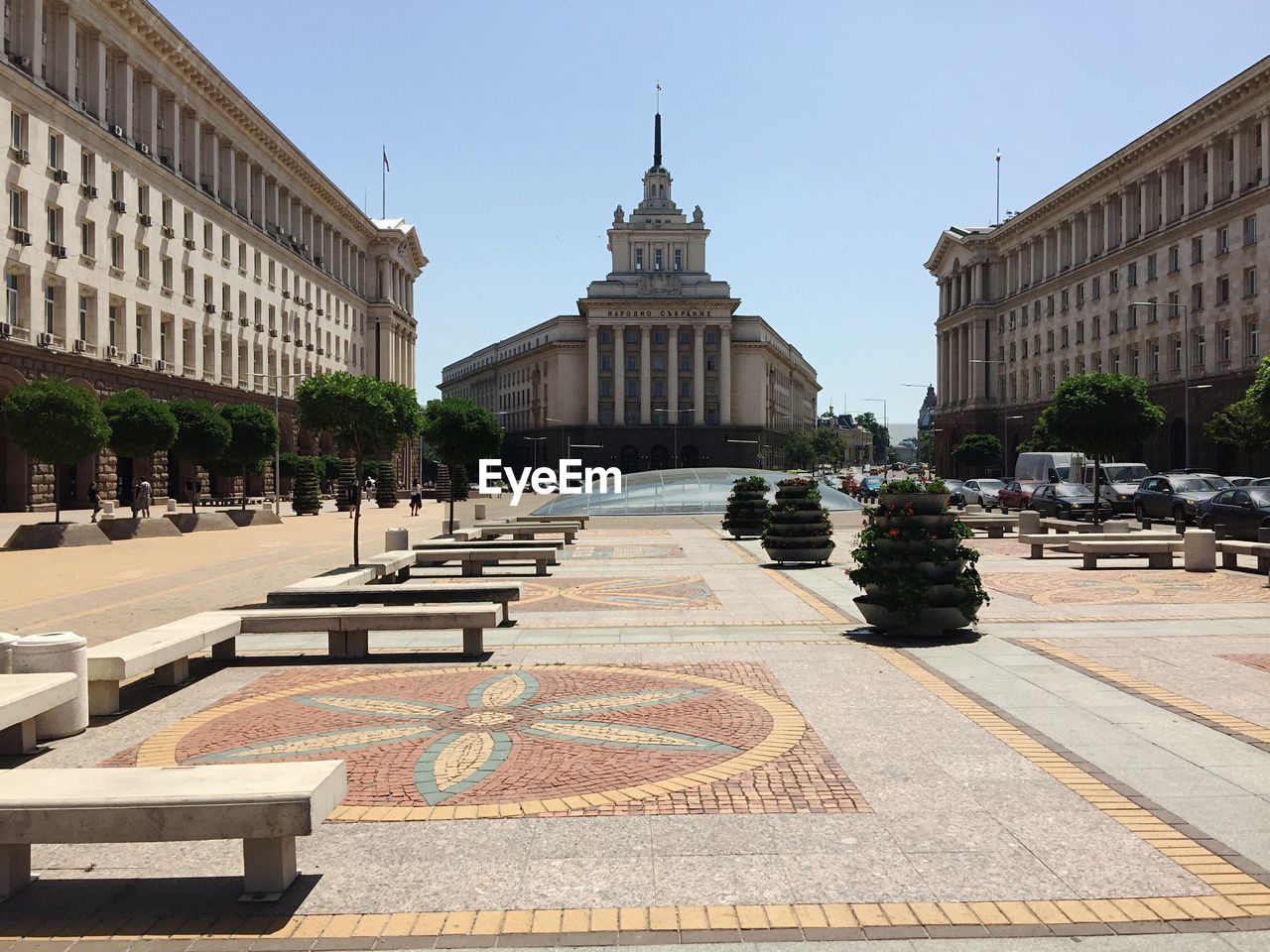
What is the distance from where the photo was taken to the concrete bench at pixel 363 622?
10.9m

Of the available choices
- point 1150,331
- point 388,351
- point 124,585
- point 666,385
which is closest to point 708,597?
point 124,585

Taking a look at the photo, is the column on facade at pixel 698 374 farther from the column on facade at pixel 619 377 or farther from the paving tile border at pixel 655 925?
the paving tile border at pixel 655 925

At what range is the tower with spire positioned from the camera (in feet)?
Result: 424

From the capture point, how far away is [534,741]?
7648mm

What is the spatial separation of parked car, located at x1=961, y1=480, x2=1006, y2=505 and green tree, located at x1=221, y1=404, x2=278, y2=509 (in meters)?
29.4

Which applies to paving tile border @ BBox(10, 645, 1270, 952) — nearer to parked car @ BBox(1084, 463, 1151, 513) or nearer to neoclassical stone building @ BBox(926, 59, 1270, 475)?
parked car @ BBox(1084, 463, 1151, 513)

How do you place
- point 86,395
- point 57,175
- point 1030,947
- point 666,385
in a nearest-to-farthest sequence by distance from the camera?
1. point 1030,947
2. point 86,395
3. point 57,175
4. point 666,385

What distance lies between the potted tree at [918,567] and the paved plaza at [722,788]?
0.37 metres

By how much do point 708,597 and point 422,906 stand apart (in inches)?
470

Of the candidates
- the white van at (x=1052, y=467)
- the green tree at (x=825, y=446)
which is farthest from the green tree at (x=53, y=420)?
the green tree at (x=825, y=446)

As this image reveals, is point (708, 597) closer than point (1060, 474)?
Yes

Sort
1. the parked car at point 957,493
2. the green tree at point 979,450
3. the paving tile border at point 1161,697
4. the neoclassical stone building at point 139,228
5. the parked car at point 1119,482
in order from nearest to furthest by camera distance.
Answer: the paving tile border at point 1161,697, the parked car at point 1119,482, the neoclassical stone building at point 139,228, the parked car at point 957,493, the green tree at point 979,450

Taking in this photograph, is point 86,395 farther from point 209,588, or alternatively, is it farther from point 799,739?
point 799,739

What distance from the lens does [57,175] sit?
134ft
